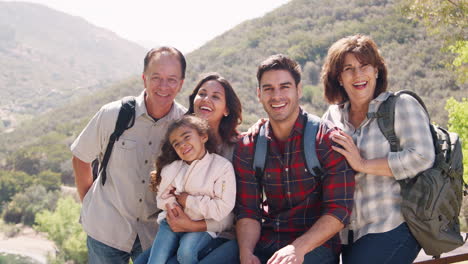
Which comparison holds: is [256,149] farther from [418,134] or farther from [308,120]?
[418,134]

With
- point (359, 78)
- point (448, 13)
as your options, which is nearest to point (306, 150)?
point (359, 78)

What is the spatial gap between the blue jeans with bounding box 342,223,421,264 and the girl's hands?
48 cm

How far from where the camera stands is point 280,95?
299 cm

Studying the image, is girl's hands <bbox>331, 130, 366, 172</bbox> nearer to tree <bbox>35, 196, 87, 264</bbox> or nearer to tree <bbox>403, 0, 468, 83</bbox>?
tree <bbox>403, 0, 468, 83</bbox>

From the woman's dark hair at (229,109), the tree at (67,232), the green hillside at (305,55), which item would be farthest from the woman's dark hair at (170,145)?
the tree at (67,232)

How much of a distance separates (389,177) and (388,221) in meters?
0.30

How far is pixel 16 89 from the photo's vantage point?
12506cm

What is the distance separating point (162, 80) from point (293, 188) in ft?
4.55

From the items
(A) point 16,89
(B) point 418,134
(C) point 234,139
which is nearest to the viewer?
(B) point 418,134

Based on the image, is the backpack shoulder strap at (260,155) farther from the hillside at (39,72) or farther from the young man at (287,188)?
the hillside at (39,72)

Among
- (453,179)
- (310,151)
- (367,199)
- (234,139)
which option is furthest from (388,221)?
(234,139)

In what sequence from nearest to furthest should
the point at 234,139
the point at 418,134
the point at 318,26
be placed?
the point at 418,134 → the point at 234,139 → the point at 318,26

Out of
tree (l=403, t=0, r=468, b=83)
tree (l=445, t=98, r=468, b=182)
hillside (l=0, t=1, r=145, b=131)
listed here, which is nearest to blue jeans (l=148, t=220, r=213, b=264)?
tree (l=445, t=98, r=468, b=182)

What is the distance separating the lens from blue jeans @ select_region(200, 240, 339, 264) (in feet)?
9.12
